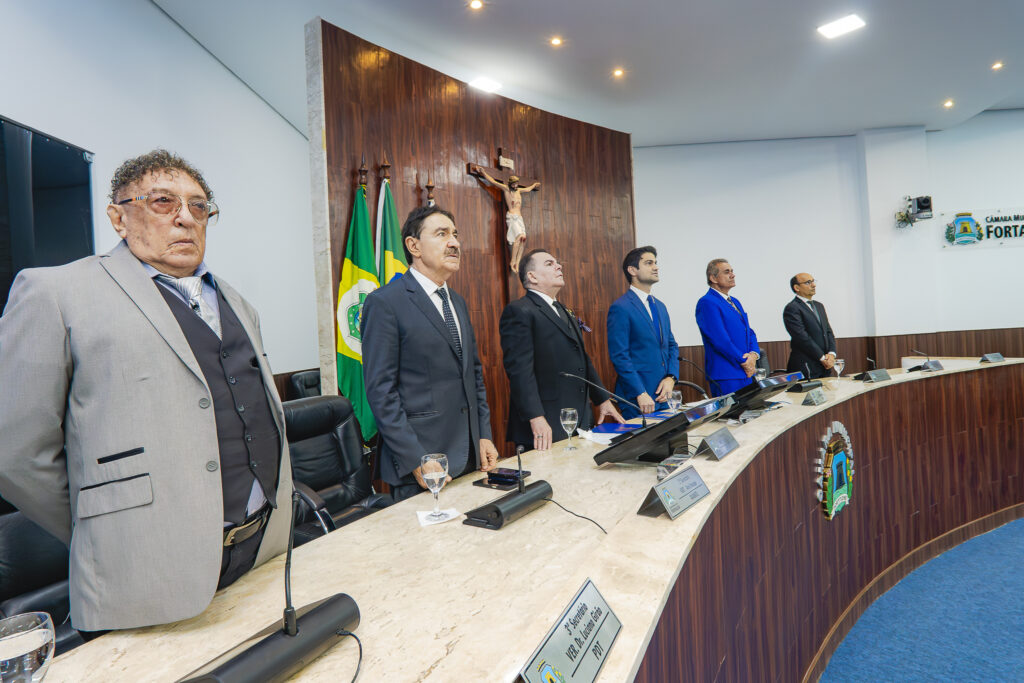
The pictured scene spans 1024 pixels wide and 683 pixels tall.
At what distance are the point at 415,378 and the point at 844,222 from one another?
610cm

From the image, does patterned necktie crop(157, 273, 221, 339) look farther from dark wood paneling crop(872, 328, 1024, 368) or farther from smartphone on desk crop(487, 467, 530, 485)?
dark wood paneling crop(872, 328, 1024, 368)

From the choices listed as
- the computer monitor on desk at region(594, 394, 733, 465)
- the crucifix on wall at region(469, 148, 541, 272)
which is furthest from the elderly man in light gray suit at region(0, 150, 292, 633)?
the crucifix on wall at region(469, 148, 541, 272)

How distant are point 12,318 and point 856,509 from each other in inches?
107

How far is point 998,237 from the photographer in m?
6.01

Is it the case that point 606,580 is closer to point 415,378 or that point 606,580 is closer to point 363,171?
point 415,378

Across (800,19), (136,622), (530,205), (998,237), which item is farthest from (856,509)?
(998,237)

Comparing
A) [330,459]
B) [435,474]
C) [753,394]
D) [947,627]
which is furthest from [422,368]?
[947,627]

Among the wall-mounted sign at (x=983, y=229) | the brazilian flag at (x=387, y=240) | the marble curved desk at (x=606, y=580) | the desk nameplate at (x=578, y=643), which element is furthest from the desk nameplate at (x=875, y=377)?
the wall-mounted sign at (x=983, y=229)

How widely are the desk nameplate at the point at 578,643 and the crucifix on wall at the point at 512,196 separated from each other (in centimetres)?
330

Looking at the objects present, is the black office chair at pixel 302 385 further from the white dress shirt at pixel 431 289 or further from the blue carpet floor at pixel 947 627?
the blue carpet floor at pixel 947 627

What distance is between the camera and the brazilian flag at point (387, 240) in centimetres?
316

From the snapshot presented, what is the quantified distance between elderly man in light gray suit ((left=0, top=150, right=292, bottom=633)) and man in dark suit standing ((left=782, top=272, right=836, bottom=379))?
13.2ft

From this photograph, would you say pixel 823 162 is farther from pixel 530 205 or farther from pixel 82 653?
pixel 82 653

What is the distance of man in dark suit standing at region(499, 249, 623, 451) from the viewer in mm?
2412
